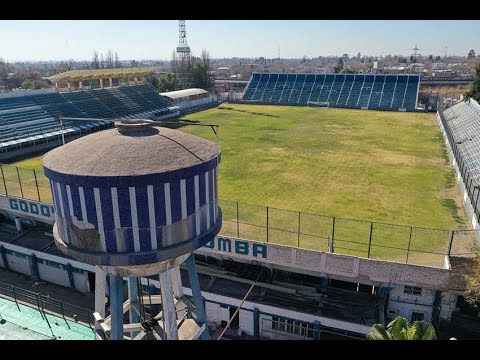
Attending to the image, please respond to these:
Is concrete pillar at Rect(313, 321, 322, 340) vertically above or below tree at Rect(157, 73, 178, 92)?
below

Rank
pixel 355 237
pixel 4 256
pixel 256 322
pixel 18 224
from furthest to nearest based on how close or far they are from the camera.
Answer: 1. pixel 18 224
2. pixel 4 256
3. pixel 355 237
4. pixel 256 322

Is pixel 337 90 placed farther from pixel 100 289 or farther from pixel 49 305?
pixel 100 289

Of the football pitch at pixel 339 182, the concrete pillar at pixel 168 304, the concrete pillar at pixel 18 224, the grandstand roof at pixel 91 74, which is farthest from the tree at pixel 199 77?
the concrete pillar at pixel 168 304

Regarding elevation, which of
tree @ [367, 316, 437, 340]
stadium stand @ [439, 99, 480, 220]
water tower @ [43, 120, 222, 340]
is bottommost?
tree @ [367, 316, 437, 340]

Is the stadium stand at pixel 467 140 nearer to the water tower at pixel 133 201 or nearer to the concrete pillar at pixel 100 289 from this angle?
the water tower at pixel 133 201

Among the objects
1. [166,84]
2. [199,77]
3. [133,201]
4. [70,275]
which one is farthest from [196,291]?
[199,77]

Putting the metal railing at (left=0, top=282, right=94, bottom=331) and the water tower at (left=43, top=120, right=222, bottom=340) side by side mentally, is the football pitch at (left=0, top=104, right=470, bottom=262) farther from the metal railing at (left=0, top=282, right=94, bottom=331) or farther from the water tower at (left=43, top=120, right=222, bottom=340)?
the metal railing at (left=0, top=282, right=94, bottom=331)

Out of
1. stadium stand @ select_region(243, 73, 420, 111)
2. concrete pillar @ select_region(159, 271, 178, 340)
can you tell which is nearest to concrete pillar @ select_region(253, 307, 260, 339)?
concrete pillar @ select_region(159, 271, 178, 340)
